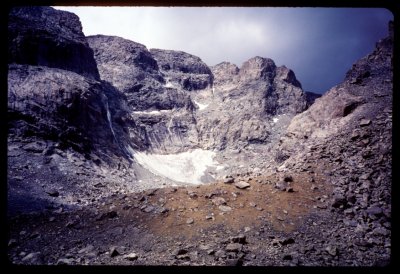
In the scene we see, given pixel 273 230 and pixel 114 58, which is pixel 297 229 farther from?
pixel 114 58

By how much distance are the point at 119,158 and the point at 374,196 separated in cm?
3268

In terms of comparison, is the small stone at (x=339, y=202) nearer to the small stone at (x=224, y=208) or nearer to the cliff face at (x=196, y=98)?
the small stone at (x=224, y=208)

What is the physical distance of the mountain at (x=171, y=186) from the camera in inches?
314

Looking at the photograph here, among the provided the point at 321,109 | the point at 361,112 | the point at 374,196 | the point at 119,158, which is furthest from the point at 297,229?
the point at 119,158

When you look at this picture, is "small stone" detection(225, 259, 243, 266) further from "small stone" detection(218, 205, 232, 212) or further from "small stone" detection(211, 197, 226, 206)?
"small stone" detection(211, 197, 226, 206)

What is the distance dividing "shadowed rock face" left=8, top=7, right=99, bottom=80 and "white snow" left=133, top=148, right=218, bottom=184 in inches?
728

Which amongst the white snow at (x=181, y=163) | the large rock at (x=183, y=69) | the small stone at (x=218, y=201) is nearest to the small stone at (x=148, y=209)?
the small stone at (x=218, y=201)

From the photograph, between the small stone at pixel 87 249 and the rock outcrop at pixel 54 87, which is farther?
the rock outcrop at pixel 54 87

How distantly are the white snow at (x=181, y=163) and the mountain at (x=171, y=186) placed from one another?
66 cm

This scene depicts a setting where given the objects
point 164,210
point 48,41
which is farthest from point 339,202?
point 48,41

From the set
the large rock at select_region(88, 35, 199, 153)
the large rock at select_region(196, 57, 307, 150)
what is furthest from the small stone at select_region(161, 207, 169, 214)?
the large rock at select_region(196, 57, 307, 150)

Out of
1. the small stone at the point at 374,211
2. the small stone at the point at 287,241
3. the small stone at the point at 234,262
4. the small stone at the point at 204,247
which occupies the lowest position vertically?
the small stone at the point at 204,247

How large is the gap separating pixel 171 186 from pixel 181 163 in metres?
36.5

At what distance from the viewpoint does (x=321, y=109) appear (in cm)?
1944
